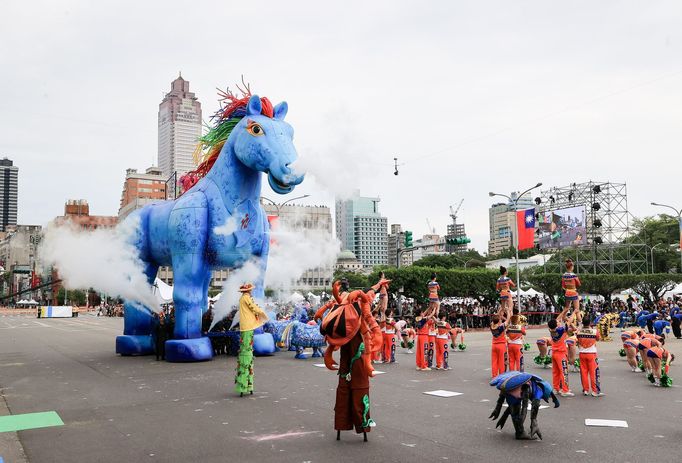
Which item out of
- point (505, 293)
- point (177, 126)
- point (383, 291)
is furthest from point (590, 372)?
point (177, 126)

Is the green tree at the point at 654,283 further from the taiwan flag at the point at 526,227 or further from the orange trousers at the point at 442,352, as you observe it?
the orange trousers at the point at 442,352

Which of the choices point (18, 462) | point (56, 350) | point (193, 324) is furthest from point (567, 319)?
point (56, 350)

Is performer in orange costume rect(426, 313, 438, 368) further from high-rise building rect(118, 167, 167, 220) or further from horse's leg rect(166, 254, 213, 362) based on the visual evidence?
high-rise building rect(118, 167, 167, 220)

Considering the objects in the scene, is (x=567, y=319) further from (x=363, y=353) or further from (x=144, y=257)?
(x=144, y=257)

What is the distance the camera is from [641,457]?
6.00 m

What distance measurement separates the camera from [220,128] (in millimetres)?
15164

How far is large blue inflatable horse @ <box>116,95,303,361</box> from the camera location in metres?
13.4

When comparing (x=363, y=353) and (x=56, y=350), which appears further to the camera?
(x=56, y=350)

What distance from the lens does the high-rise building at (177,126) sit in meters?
151

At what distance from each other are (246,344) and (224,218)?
505 cm

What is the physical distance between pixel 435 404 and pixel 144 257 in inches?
380

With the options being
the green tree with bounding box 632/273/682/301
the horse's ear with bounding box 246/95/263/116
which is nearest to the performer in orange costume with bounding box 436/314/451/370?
the horse's ear with bounding box 246/95/263/116

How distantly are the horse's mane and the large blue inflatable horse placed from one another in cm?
5

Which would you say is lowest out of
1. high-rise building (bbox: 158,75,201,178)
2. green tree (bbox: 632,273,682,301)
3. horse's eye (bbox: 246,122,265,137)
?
green tree (bbox: 632,273,682,301)
